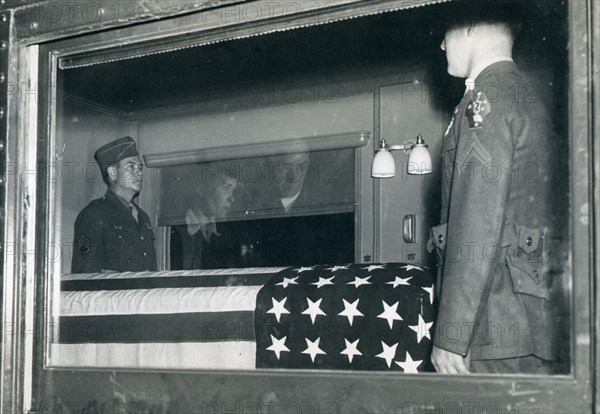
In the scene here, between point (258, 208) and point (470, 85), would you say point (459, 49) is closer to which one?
point (470, 85)

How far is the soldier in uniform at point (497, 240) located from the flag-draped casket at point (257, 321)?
11.6 inches

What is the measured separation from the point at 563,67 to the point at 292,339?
96 centimetres

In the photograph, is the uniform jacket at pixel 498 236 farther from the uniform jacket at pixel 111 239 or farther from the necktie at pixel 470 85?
the uniform jacket at pixel 111 239

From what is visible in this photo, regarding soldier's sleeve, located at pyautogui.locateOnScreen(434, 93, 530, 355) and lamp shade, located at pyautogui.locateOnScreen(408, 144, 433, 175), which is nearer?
soldier's sleeve, located at pyautogui.locateOnScreen(434, 93, 530, 355)

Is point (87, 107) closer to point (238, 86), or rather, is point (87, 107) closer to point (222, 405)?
point (238, 86)

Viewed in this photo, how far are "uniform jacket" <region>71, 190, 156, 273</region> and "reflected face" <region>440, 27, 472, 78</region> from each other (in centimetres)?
115

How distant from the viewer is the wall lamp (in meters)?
3.04

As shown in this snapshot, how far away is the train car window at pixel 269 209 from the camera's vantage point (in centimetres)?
139

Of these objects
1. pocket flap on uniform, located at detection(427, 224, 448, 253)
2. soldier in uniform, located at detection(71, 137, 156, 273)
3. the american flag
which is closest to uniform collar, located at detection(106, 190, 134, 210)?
soldier in uniform, located at detection(71, 137, 156, 273)

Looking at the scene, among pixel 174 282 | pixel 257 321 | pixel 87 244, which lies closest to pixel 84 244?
pixel 87 244

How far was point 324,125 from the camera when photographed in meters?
3.22

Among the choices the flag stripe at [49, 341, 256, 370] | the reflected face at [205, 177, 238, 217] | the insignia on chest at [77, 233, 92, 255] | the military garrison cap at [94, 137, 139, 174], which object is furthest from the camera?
the reflected face at [205, 177, 238, 217]

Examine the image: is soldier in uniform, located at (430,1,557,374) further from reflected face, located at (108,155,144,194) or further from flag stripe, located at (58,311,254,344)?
reflected face, located at (108,155,144,194)

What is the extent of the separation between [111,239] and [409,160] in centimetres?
131
